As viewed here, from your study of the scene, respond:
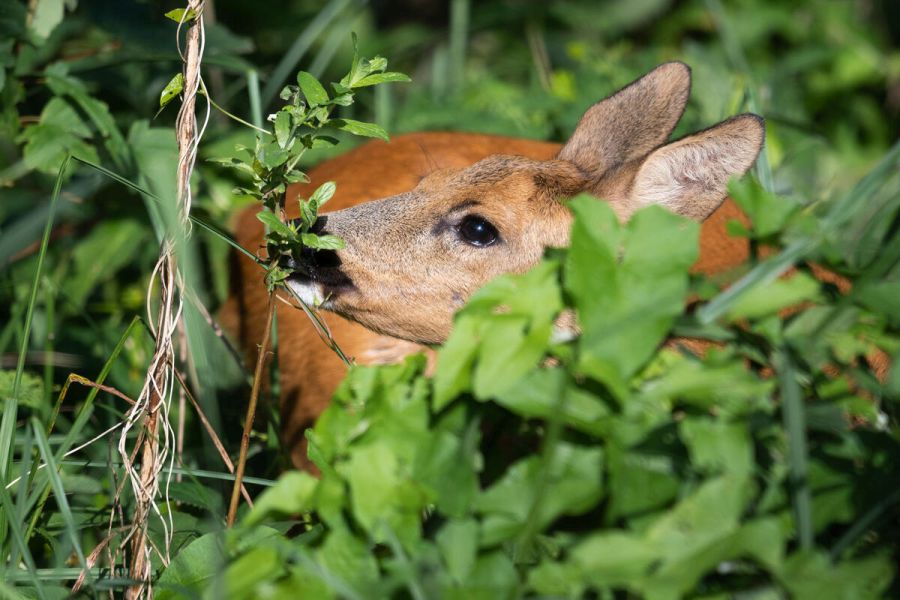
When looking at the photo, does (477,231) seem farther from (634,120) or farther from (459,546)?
(459,546)

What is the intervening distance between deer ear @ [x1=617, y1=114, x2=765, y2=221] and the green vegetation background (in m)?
0.38

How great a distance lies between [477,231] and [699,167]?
67 cm

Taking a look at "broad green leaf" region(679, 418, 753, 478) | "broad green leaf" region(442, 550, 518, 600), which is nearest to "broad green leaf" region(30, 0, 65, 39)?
"broad green leaf" region(442, 550, 518, 600)

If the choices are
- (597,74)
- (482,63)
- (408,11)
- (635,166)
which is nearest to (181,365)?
(635,166)

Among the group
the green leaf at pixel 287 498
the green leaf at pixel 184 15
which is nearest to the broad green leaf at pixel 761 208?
the green leaf at pixel 287 498

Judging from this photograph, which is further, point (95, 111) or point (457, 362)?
point (95, 111)

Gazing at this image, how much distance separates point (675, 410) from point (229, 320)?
8.33 feet

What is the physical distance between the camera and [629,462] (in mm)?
1952

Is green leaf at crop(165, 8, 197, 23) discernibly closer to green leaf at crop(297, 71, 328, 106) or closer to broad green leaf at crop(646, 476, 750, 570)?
green leaf at crop(297, 71, 328, 106)

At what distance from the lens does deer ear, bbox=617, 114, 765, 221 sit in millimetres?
2908

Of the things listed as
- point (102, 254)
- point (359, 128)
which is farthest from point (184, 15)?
point (102, 254)

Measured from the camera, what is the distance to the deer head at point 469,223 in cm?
301

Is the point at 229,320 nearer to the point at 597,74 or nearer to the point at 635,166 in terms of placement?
the point at 635,166

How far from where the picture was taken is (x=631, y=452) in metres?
1.94
